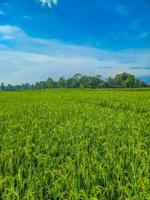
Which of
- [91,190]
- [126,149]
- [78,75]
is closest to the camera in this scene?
[91,190]

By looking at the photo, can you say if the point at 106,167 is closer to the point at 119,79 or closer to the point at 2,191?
the point at 2,191

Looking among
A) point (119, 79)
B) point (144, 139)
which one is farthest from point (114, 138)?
point (119, 79)

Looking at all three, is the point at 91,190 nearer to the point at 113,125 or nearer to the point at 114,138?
the point at 114,138

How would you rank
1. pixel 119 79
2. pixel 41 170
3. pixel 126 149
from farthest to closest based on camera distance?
pixel 119 79
pixel 126 149
pixel 41 170

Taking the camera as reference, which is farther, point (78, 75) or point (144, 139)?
point (78, 75)

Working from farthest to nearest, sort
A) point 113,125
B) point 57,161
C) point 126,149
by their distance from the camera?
point 113,125 < point 126,149 < point 57,161

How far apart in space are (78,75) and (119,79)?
35.2 m

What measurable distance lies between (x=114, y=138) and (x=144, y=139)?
2.12 feet

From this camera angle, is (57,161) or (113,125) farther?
(113,125)

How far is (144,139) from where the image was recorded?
6934mm

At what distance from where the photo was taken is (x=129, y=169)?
4.54m

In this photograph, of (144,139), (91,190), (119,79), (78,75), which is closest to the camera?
(91,190)

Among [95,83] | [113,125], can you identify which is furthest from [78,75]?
[113,125]

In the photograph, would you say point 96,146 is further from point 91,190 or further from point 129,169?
point 91,190
